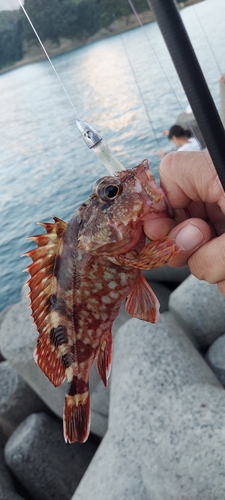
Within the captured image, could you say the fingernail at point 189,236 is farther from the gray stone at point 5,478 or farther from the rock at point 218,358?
the gray stone at point 5,478

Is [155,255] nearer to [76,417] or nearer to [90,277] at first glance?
[90,277]

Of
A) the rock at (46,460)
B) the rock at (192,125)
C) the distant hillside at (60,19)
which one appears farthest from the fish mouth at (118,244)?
the rock at (46,460)

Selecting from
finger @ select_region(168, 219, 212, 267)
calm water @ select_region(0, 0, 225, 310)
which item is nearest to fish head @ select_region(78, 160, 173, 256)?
finger @ select_region(168, 219, 212, 267)

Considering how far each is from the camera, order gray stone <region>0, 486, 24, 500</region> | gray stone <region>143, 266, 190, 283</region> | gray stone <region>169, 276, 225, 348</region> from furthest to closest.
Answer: gray stone <region>143, 266, 190, 283</region>
gray stone <region>169, 276, 225, 348</region>
gray stone <region>0, 486, 24, 500</region>

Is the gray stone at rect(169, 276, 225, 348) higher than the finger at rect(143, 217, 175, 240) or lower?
lower

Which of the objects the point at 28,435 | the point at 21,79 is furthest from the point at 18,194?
the point at 21,79

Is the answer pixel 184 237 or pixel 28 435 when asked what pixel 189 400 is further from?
pixel 28 435

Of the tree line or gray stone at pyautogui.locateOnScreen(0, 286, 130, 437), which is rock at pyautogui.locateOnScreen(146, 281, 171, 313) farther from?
the tree line
